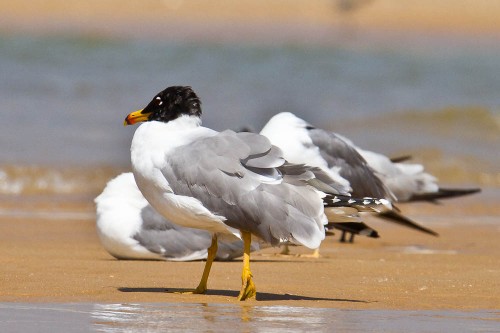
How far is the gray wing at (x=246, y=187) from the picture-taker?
723 cm

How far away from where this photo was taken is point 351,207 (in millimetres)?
7457

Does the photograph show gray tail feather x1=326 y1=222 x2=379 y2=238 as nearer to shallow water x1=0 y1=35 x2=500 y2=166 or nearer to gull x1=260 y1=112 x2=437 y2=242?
gull x1=260 y1=112 x2=437 y2=242

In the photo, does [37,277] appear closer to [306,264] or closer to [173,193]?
[173,193]

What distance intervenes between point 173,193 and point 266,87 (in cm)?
2225

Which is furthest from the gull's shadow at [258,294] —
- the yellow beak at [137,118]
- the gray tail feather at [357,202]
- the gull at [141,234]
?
the gull at [141,234]

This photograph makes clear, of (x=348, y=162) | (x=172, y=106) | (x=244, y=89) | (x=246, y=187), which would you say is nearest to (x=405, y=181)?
(x=348, y=162)

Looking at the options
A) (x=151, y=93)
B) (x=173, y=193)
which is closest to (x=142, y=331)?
(x=173, y=193)

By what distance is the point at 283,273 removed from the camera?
9008 mm

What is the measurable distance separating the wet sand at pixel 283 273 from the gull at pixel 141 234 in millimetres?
118

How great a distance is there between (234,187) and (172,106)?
697 millimetres

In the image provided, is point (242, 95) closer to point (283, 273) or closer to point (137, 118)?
point (283, 273)

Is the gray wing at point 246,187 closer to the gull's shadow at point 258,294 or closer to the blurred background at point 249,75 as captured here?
the gull's shadow at point 258,294

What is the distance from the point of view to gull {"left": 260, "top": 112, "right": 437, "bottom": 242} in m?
11.1

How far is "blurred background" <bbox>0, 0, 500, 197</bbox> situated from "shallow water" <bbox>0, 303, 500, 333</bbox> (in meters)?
9.65
